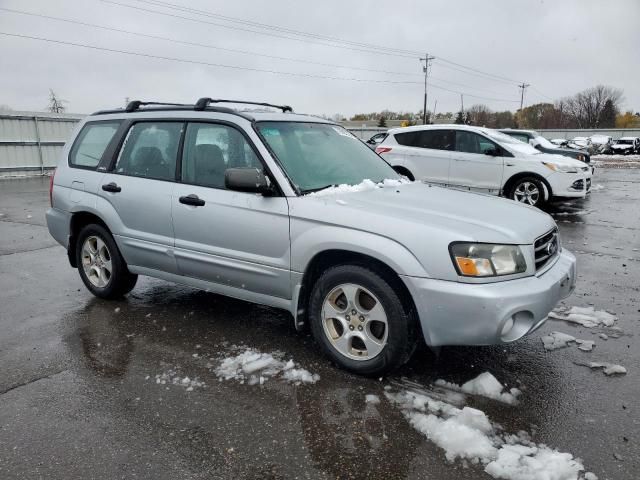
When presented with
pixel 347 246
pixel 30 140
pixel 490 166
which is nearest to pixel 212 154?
pixel 347 246

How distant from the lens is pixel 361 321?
11.2ft

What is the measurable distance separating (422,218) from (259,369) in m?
1.50

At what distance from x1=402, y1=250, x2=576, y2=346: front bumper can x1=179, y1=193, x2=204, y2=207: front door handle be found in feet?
5.78

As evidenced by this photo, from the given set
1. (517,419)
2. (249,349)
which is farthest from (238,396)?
(517,419)

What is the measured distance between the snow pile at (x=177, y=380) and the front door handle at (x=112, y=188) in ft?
6.13

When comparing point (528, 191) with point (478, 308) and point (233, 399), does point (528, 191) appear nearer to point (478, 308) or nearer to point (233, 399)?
point (478, 308)

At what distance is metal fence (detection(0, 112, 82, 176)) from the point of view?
A: 18.0 metres

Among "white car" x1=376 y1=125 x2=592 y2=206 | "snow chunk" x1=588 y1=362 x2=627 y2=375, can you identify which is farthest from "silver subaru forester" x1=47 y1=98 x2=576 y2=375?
"white car" x1=376 y1=125 x2=592 y2=206

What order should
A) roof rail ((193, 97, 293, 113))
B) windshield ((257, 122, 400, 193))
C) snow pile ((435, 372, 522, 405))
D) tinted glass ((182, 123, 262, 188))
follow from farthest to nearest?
roof rail ((193, 97, 293, 113)), tinted glass ((182, 123, 262, 188)), windshield ((257, 122, 400, 193)), snow pile ((435, 372, 522, 405))

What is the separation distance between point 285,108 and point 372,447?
3.40m

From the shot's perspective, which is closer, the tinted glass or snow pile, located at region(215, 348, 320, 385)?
snow pile, located at region(215, 348, 320, 385)

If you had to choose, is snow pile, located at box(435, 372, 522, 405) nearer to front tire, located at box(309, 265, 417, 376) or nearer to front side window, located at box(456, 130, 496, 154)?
front tire, located at box(309, 265, 417, 376)

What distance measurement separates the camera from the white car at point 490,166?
10.5 meters

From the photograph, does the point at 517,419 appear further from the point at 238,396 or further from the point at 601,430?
the point at 238,396
